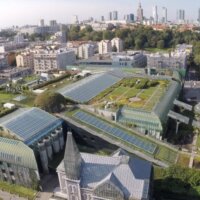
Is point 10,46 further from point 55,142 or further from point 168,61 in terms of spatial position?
point 55,142

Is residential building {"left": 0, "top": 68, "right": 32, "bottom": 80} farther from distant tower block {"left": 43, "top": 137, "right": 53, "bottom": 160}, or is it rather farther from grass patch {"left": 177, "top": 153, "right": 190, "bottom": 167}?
grass patch {"left": 177, "top": 153, "right": 190, "bottom": 167}

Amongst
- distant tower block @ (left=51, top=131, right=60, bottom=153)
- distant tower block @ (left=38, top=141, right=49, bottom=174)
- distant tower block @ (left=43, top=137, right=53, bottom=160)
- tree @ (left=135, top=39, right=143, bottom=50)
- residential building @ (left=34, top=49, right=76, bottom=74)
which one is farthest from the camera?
tree @ (left=135, top=39, right=143, bottom=50)

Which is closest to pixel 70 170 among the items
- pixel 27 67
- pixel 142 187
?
pixel 142 187

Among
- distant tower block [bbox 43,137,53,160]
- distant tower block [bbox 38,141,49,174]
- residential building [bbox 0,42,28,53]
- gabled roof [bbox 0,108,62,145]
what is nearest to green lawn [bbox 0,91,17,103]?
gabled roof [bbox 0,108,62,145]

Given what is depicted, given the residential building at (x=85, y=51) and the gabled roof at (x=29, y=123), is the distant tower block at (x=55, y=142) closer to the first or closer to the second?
the gabled roof at (x=29, y=123)

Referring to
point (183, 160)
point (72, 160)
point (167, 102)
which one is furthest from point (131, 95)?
point (72, 160)
